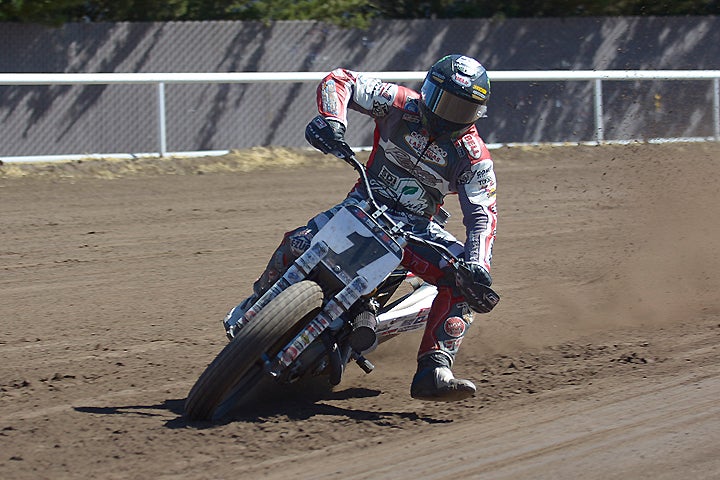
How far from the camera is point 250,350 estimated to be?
187 inches

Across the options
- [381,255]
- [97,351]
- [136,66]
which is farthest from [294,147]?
[381,255]

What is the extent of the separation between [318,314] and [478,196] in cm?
121

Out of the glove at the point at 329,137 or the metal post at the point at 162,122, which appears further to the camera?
the metal post at the point at 162,122

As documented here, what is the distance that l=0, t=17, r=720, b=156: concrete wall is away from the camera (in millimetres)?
14102

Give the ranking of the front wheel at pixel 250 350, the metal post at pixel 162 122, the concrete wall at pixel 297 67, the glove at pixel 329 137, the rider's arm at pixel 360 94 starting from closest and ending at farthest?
the front wheel at pixel 250 350 < the glove at pixel 329 137 < the rider's arm at pixel 360 94 < the metal post at pixel 162 122 < the concrete wall at pixel 297 67

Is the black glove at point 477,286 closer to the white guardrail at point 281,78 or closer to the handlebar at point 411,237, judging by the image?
the handlebar at point 411,237

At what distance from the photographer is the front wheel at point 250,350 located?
15.6 ft

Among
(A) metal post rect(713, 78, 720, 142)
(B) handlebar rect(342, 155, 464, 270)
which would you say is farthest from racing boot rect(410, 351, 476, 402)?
(A) metal post rect(713, 78, 720, 142)

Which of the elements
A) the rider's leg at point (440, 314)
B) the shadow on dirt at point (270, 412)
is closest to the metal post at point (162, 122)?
the rider's leg at point (440, 314)

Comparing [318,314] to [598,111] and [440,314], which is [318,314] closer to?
[440,314]

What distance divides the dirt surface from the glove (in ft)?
4.51

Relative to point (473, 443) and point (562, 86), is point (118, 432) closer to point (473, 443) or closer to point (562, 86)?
point (473, 443)

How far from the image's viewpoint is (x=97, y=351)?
6410mm

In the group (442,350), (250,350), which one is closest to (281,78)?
(442,350)
